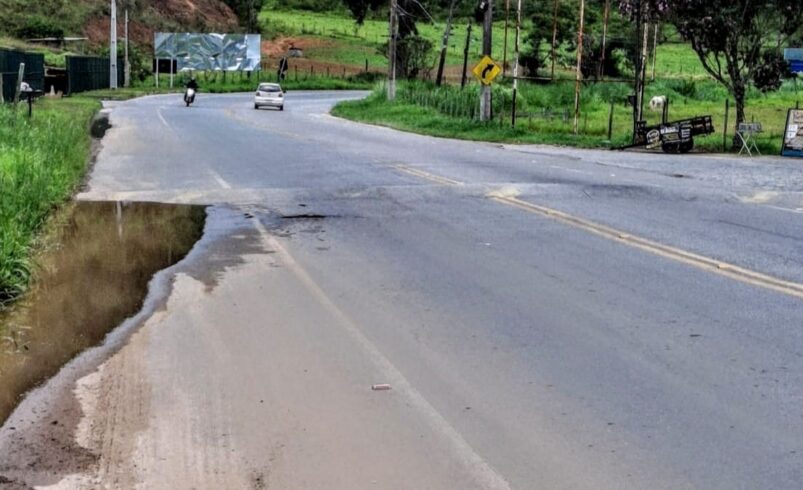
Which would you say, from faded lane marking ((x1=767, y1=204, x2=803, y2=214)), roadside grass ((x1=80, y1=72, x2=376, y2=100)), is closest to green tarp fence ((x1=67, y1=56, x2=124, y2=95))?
roadside grass ((x1=80, y1=72, x2=376, y2=100))

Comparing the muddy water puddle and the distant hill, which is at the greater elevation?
the distant hill

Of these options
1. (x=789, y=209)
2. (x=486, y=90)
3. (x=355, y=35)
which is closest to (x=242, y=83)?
(x=355, y=35)

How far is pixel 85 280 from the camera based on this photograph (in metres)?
10.5

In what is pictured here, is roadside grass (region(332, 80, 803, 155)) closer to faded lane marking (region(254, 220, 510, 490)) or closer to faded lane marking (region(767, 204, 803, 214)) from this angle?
faded lane marking (region(767, 204, 803, 214))

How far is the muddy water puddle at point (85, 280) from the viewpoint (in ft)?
25.6

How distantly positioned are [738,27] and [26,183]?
2167 cm

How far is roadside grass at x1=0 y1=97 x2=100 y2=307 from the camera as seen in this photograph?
995 cm

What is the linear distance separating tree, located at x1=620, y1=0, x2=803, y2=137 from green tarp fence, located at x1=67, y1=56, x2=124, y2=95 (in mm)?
37496

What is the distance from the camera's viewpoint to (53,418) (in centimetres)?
639

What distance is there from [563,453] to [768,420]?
1340mm

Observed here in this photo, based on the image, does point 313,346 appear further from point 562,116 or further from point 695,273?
point 562,116

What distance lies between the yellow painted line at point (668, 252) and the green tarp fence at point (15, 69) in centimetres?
2141

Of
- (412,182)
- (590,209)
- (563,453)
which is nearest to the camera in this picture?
(563,453)

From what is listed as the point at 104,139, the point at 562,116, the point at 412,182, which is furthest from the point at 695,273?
the point at 562,116
